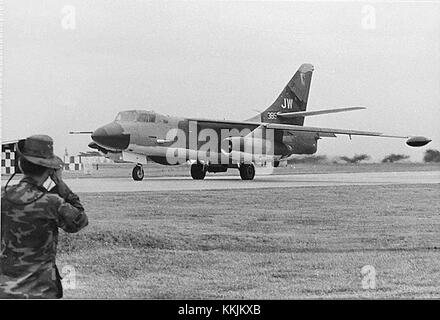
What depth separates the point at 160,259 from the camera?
161 inches

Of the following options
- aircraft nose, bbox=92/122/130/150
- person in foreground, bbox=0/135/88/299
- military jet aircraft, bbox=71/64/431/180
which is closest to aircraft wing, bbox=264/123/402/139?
military jet aircraft, bbox=71/64/431/180

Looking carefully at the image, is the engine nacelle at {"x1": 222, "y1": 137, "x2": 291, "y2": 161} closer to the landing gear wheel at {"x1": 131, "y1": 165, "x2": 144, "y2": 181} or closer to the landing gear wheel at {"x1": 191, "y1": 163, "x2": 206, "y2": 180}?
the landing gear wheel at {"x1": 191, "y1": 163, "x2": 206, "y2": 180}

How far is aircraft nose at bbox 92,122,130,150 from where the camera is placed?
452 centimetres

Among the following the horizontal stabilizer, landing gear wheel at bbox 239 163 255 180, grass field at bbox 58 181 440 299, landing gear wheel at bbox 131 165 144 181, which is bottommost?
grass field at bbox 58 181 440 299

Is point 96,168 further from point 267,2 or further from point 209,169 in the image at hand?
point 267,2

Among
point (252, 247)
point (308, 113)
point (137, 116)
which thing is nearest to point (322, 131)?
point (308, 113)

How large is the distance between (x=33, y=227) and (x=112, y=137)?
1.55 metres

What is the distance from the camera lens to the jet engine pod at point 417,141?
441 centimetres

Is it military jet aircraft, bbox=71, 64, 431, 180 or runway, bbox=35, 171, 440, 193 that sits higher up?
military jet aircraft, bbox=71, 64, 431, 180

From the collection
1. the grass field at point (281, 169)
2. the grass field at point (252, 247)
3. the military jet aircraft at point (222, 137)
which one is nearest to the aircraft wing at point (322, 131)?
the military jet aircraft at point (222, 137)

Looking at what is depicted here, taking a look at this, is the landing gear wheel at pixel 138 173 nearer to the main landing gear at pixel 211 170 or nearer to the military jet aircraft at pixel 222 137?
the military jet aircraft at pixel 222 137

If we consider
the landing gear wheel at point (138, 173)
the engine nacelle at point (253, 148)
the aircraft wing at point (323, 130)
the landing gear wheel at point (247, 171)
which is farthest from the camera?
the engine nacelle at point (253, 148)
